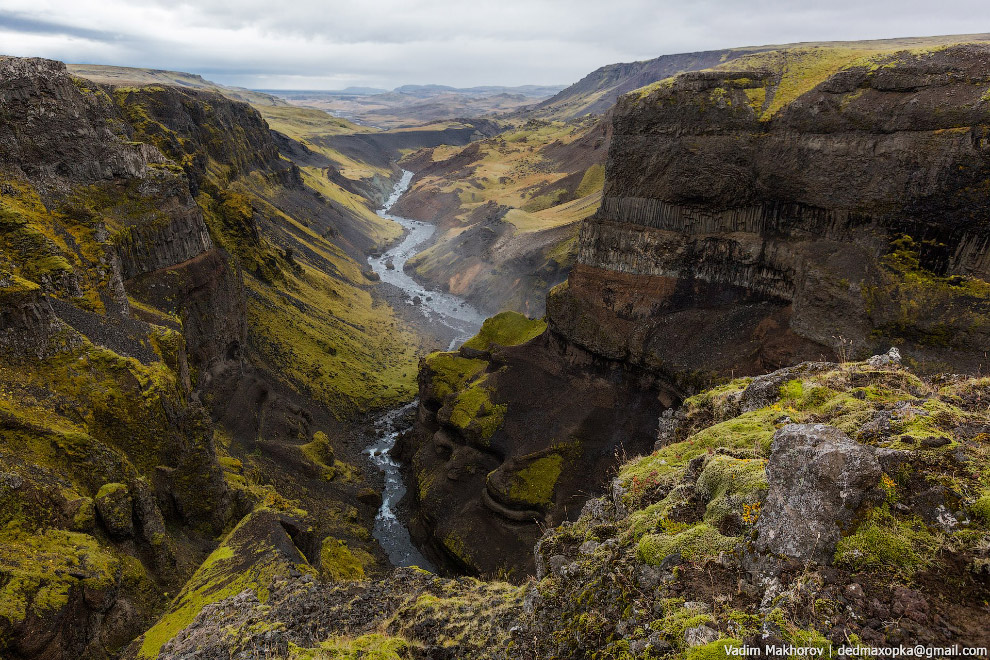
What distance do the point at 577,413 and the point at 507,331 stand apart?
9727 mm

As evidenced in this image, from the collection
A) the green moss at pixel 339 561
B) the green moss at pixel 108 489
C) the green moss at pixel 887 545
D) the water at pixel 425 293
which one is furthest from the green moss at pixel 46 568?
the water at pixel 425 293

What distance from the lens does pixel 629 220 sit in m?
25.5

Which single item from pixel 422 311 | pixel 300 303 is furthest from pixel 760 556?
pixel 422 311

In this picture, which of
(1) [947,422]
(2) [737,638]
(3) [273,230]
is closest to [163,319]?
(2) [737,638]

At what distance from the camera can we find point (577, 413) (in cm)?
2616

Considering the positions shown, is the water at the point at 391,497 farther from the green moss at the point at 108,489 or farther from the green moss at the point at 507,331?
the green moss at the point at 108,489

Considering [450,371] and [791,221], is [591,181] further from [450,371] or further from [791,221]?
[791,221]

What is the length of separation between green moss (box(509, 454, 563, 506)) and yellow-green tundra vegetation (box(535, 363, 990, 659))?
14.7 meters

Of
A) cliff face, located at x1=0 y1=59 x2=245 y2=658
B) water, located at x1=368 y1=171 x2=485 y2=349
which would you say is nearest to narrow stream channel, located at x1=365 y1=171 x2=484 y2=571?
water, located at x1=368 y1=171 x2=485 y2=349

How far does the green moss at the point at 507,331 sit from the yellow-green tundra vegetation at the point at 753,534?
24.0 meters

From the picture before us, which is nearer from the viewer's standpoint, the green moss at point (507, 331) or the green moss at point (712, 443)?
the green moss at point (712, 443)

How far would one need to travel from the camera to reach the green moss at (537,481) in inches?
919

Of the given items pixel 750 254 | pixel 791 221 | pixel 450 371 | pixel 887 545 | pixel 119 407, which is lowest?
pixel 450 371

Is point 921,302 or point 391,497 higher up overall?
point 921,302
